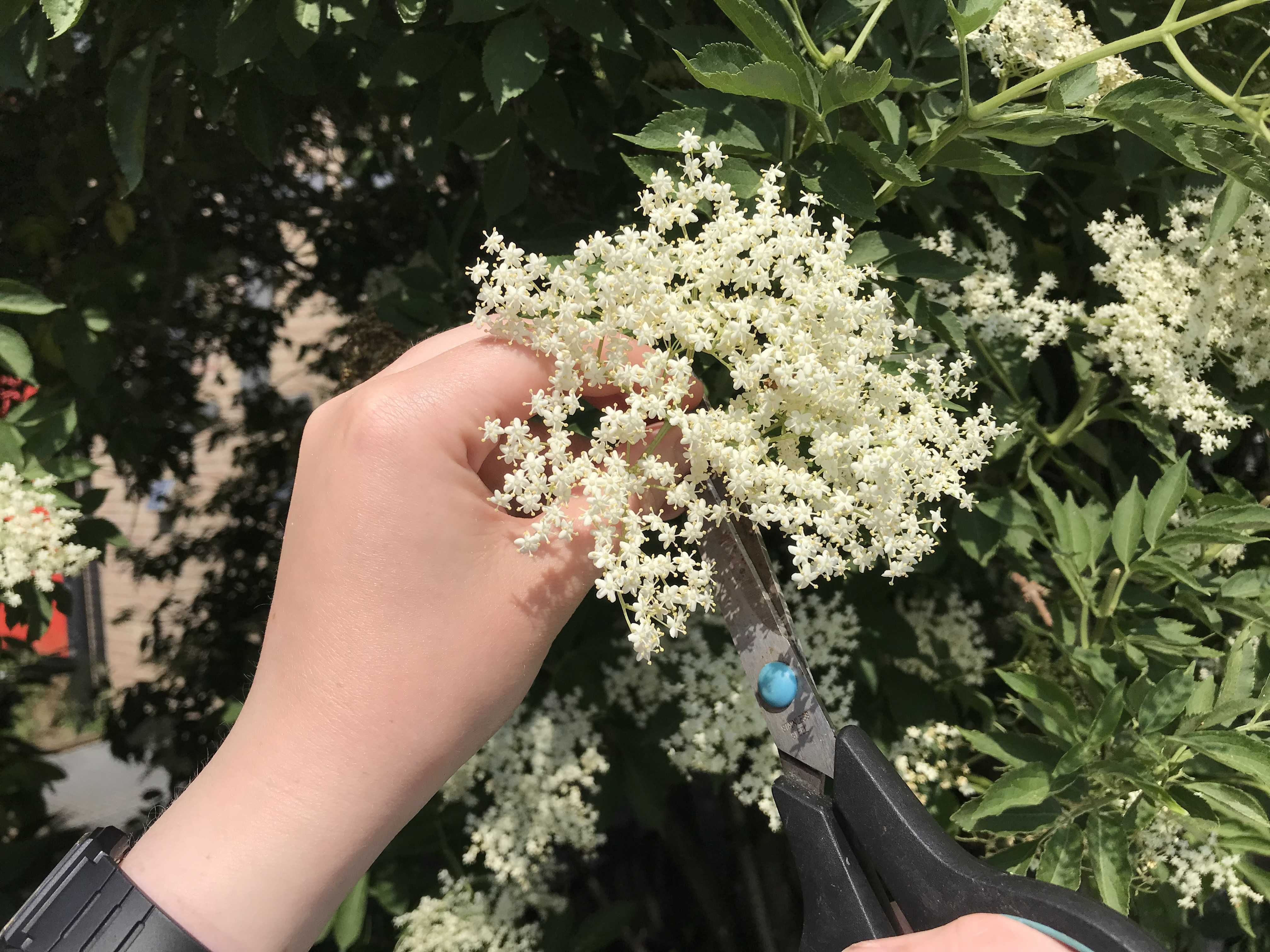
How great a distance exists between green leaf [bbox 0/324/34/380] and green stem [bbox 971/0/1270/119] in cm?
199

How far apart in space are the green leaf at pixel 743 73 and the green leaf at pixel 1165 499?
1.08 metres

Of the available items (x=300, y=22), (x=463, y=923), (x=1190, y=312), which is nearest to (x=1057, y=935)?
(x=1190, y=312)

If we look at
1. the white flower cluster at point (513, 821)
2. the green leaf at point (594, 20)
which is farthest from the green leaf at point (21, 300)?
the white flower cluster at point (513, 821)

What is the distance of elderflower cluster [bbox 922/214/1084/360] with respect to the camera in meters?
1.63

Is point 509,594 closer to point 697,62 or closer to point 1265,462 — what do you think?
point 697,62

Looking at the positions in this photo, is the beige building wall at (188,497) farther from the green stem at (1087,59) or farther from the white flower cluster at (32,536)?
the green stem at (1087,59)

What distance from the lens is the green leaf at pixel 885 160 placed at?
1.12 m

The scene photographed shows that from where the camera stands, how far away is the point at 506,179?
1771 mm

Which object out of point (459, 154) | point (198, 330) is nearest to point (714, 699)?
point (459, 154)

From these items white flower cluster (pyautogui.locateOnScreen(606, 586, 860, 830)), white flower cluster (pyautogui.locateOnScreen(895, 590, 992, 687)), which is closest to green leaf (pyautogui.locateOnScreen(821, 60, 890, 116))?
white flower cluster (pyautogui.locateOnScreen(606, 586, 860, 830))

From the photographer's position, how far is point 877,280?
136 cm

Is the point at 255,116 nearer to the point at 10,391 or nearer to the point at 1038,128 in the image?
the point at 10,391

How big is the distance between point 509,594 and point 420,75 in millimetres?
1169

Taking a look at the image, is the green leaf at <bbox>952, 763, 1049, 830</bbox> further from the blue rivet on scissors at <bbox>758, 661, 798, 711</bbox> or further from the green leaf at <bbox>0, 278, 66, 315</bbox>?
the green leaf at <bbox>0, 278, 66, 315</bbox>
